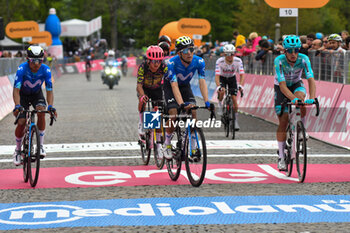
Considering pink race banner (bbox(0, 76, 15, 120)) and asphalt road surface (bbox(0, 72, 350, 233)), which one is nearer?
asphalt road surface (bbox(0, 72, 350, 233))

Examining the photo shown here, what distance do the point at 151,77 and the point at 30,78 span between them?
1.96 meters

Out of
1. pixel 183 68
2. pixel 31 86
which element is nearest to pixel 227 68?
pixel 183 68

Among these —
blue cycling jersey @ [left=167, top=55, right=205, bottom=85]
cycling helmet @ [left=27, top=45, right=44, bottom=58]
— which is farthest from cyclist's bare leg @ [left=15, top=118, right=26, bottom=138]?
blue cycling jersey @ [left=167, top=55, right=205, bottom=85]

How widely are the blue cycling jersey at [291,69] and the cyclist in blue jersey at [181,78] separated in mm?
1038

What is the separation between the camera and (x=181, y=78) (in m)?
9.97

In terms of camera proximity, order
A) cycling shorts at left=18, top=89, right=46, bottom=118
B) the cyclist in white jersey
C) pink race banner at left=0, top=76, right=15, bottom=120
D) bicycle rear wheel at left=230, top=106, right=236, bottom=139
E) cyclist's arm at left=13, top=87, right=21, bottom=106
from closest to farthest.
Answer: cyclist's arm at left=13, top=87, right=21, bottom=106 → cycling shorts at left=18, top=89, right=46, bottom=118 → bicycle rear wheel at left=230, top=106, right=236, bottom=139 → the cyclist in white jersey → pink race banner at left=0, top=76, right=15, bottom=120

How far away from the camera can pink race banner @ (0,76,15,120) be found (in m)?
21.5

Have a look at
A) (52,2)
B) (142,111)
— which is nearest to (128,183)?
(142,111)

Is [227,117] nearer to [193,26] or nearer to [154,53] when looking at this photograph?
[154,53]

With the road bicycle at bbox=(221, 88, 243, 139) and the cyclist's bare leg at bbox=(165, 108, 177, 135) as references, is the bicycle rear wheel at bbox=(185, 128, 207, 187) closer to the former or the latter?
the cyclist's bare leg at bbox=(165, 108, 177, 135)

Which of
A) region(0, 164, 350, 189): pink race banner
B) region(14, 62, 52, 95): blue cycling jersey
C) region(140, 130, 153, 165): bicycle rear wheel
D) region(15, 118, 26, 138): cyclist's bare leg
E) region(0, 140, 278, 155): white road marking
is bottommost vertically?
region(0, 140, 278, 155): white road marking

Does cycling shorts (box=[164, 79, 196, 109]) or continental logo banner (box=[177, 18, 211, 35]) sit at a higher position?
continental logo banner (box=[177, 18, 211, 35])

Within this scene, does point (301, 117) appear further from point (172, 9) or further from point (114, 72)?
point (172, 9)

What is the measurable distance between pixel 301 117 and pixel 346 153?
2.99 meters
